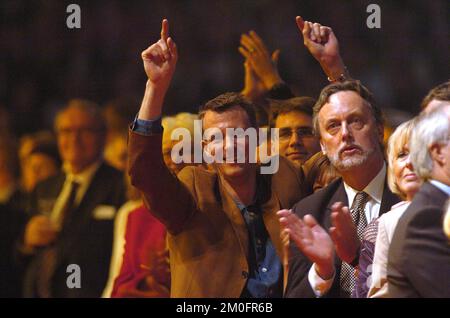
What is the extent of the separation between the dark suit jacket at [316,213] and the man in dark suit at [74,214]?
99cm

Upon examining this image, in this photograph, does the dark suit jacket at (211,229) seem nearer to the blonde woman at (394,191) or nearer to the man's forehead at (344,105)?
the man's forehead at (344,105)

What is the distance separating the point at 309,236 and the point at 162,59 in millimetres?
788

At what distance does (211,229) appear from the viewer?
11.8 ft

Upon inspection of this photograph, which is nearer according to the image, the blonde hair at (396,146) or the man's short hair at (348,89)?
the blonde hair at (396,146)

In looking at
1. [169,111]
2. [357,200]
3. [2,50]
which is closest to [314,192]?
→ [357,200]

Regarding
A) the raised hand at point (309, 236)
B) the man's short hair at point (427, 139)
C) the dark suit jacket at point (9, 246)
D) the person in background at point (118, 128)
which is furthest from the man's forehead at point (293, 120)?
the dark suit jacket at point (9, 246)

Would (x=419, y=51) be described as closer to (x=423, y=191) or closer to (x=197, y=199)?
(x=197, y=199)

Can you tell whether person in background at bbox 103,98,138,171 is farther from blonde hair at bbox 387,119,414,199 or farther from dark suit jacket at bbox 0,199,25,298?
blonde hair at bbox 387,119,414,199

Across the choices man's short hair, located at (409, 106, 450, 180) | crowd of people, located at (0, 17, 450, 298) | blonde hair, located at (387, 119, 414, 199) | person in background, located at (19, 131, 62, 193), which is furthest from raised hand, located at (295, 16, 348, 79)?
person in background, located at (19, 131, 62, 193)

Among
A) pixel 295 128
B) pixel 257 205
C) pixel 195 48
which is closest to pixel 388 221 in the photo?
pixel 257 205

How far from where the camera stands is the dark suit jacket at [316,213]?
341 cm

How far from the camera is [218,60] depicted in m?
4.14

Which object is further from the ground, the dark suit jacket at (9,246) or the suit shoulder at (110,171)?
the suit shoulder at (110,171)

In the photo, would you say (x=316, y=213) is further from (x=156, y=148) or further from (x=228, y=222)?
(x=156, y=148)
